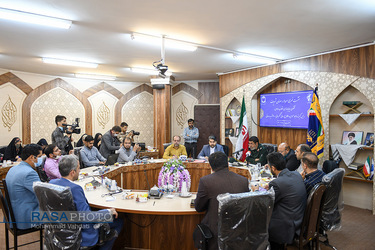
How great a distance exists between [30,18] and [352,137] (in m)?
5.73

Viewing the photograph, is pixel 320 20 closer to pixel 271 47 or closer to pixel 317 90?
pixel 271 47

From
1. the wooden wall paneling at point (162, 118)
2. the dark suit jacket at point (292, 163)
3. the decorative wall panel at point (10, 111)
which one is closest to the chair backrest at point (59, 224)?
the dark suit jacket at point (292, 163)

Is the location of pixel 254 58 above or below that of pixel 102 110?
above

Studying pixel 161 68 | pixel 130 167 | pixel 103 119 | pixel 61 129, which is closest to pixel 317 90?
pixel 161 68

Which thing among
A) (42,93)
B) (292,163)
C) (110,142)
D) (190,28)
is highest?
(190,28)

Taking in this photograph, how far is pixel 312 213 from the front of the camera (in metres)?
2.53

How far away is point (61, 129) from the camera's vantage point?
5.38 meters

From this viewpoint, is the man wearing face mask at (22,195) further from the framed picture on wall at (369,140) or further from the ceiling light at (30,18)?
the framed picture on wall at (369,140)

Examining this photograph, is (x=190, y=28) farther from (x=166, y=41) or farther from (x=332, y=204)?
(x=332, y=204)

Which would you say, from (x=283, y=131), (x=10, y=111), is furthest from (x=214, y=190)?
(x=10, y=111)

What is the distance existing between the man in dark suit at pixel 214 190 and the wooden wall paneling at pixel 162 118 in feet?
17.6

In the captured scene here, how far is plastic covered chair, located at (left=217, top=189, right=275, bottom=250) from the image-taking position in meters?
1.99

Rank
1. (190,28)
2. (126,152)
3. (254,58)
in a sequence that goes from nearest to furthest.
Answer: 1. (190,28)
2. (126,152)
3. (254,58)

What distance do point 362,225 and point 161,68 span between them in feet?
13.3
